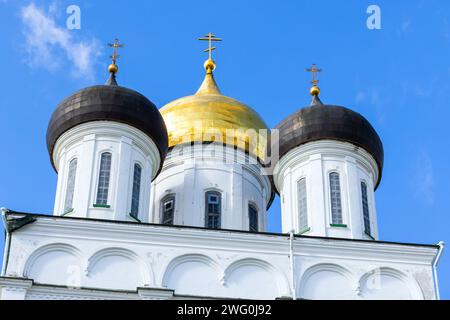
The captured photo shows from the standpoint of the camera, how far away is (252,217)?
28406mm

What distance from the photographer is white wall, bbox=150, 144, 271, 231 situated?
27672 mm

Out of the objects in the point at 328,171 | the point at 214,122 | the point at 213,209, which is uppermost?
the point at 214,122

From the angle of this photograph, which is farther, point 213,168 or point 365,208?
point 213,168

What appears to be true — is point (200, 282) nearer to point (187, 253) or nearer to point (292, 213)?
point (187, 253)

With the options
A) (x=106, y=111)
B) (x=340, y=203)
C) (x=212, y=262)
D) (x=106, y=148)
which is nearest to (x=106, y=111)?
(x=106, y=111)

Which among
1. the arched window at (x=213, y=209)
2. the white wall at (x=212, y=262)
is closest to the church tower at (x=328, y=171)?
the white wall at (x=212, y=262)

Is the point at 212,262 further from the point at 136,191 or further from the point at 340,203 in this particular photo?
the point at 340,203

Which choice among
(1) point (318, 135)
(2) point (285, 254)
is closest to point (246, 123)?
(1) point (318, 135)

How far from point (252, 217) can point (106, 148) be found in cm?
458

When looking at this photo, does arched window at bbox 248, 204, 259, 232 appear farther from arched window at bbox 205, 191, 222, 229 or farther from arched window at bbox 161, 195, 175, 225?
arched window at bbox 161, 195, 175, 225

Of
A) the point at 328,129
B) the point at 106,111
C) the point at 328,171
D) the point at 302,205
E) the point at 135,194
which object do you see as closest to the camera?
the point at 135,194

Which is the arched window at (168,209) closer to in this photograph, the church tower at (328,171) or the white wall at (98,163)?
the white wall at (98,163)

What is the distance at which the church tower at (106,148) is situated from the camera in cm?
2481
